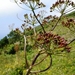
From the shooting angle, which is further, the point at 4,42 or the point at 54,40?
the point at 4,42

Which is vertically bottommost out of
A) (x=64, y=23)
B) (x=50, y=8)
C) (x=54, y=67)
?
(x=54, y=67)

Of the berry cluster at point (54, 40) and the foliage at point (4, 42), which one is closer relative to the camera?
the berry cluster at point (54, 40)

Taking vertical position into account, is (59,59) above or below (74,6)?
below

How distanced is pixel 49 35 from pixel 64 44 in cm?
35

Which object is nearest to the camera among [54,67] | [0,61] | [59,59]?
[54,67]

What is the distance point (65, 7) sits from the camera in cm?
773

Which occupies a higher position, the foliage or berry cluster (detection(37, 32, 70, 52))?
the foliage

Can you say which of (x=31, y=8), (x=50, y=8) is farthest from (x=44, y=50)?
(x=50, y=8)

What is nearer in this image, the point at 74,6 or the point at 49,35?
the point at 49,35

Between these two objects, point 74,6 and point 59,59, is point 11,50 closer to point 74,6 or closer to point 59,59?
point 59,59

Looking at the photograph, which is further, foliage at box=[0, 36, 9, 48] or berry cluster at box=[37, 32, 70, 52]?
A: foliage at box=[0, 36, 9, 48]

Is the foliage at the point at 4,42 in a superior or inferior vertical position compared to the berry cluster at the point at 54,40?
superior

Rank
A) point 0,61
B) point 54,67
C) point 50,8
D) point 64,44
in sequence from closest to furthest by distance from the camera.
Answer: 1. point 64,44
2. point 50,8
3. point 54,67
4. point 0,61

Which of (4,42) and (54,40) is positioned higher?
(4,42)
